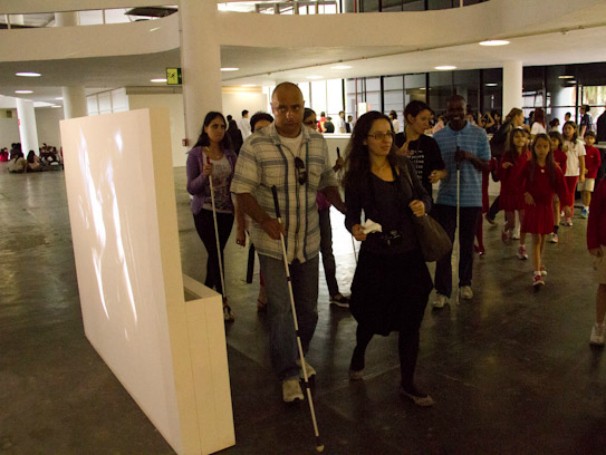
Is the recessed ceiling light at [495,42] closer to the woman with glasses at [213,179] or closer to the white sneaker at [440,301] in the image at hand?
the white sneaker at [440,301]

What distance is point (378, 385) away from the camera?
370 cm

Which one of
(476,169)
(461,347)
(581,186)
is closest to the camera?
(461,347)

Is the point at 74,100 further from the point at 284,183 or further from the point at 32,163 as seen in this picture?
the point at 284,183

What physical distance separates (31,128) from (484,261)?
91.3ft

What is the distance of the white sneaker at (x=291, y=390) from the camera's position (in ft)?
11.4

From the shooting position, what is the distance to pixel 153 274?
2930mm

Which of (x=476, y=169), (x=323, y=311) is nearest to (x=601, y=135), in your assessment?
(x=476, y=169)

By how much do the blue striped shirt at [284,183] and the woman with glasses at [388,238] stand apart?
0.22m

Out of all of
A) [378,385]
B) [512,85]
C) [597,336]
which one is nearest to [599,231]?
[597,336]

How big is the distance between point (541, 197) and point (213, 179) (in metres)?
3.26

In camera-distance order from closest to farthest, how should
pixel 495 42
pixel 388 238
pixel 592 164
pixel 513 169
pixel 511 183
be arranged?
1. pixel 388 238
2. pixel 511 183
3. pixel 513 169
4. pixel 592 164
5. pixel 495 42

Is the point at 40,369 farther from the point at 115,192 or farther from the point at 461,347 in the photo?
the point at 461,347

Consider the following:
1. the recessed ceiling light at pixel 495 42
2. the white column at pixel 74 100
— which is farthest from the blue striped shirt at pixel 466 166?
the white column at pixel 74 100

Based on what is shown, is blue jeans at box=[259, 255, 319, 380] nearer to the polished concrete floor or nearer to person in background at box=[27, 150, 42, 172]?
the polished concrete floor
